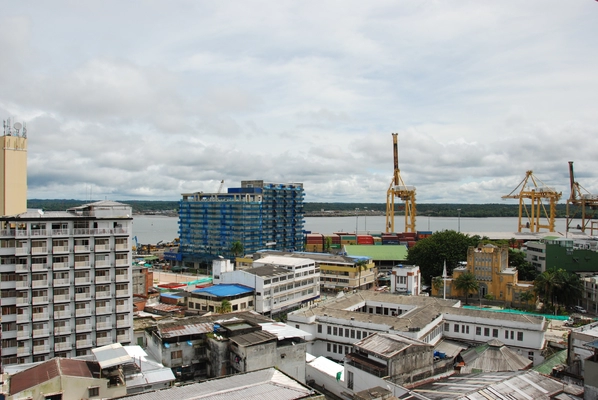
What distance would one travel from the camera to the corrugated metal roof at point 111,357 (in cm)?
1717

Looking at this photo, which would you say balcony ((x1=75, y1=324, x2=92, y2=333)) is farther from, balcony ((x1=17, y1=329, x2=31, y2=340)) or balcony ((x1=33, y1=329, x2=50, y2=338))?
balcony ((x1=17, y1=329, x2=31, y2=340))

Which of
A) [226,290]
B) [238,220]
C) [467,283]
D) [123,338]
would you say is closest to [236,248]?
[238,220]

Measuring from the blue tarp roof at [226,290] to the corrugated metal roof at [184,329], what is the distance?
10.7 metres

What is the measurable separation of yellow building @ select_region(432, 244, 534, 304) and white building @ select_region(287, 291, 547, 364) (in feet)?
45.6

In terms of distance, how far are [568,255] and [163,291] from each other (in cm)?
3933

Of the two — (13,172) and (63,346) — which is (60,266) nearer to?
(63,346)

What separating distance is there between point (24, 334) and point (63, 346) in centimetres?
182

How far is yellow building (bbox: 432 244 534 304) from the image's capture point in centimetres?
4225

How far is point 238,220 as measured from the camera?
65.0 meters

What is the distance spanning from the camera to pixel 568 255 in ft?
154

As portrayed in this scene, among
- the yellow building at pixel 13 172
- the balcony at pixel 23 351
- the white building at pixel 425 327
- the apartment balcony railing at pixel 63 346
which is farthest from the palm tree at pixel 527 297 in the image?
the yellow building at pixel 13 172

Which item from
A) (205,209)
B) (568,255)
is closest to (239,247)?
(205,209)

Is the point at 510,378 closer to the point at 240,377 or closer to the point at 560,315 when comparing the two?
the point at 240,377

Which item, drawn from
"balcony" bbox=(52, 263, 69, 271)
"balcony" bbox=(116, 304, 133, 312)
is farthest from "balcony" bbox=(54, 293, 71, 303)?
"balcony" bbox=(116, 304, 133, 312)
